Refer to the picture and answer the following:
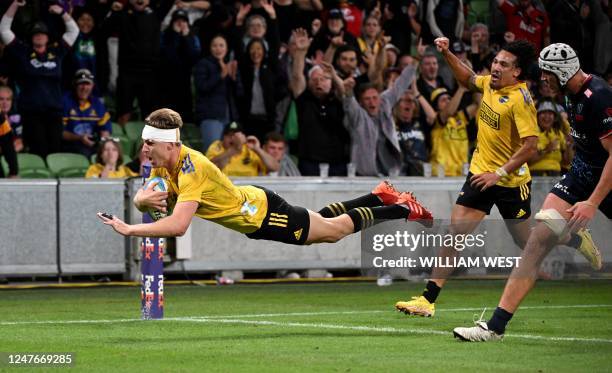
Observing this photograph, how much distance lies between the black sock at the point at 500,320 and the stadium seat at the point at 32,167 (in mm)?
10636

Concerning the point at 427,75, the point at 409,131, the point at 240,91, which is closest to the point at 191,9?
the point at 240,91

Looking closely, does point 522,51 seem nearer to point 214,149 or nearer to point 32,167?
point 214,149

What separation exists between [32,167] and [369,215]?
8480mm

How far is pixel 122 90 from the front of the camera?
20.8 m

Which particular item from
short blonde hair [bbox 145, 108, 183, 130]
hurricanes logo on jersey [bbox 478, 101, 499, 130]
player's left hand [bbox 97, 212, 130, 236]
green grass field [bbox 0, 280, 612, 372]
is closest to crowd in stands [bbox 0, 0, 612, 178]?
green grass field [bbox 0, 280, 612, 372]

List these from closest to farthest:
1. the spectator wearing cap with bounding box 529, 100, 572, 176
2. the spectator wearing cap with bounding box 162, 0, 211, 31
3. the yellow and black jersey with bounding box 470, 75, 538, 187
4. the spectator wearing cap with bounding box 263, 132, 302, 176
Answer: the yellow and black jersey with bounding box 470, 75, 538, 187 < the spectator wearing cap with bounding box 263, 132, 302, 176 < the spectator wearing cap with bounding box 529, 100, 572, 176 < the spectator wearing cap with bounding box 162, 0, 211, 31

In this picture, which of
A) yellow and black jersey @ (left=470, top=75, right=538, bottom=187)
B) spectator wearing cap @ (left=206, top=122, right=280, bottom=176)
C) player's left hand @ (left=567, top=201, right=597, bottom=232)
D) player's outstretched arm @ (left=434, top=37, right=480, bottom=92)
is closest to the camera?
player's left hand @ (left=567, top=201, right=597, bottom=232)

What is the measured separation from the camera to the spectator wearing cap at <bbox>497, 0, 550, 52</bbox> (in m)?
24.2

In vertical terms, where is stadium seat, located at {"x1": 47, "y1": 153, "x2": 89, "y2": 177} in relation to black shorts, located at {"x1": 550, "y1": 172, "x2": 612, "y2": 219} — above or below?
below

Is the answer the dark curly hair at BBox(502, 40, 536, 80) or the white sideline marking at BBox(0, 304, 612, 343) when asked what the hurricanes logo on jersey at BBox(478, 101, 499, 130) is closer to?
the dark curly hair at BBox(502, 40, 536, 80)

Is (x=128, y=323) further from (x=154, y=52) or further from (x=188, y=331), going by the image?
(x=154, y=52)

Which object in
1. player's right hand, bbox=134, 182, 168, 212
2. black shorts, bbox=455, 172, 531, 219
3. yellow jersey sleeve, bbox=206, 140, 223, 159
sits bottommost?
yellow jersey sleeve, bbox=206, 140, 223, 159

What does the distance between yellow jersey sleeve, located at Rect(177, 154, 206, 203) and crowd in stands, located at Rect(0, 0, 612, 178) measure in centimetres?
783

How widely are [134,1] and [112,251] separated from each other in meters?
4.50
